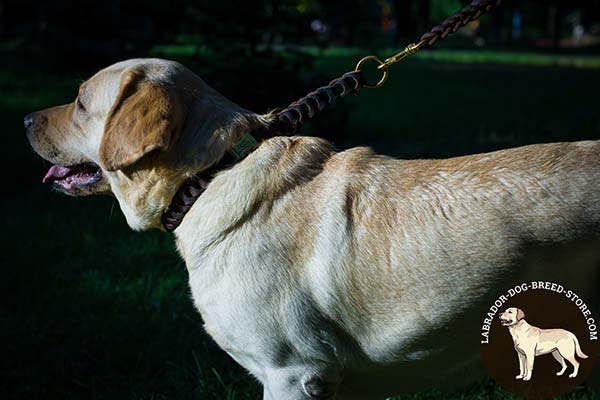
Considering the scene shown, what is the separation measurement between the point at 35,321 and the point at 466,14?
321 cm

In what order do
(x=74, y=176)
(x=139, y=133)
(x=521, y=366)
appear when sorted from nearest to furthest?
(x=139, y=133)
(x=521, y=366)
(x=74, y=176)

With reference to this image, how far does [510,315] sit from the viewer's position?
2934mm

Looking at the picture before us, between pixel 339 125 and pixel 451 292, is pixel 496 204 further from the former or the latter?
pixel 339 125

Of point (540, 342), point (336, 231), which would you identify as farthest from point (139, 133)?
point (540, 342)

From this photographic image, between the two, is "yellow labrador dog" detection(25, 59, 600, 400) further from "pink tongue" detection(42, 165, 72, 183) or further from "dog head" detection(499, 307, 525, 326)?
"pink tongue" detection(42, 165, 72, 183)

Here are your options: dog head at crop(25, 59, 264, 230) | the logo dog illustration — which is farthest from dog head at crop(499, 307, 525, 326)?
dog head at crop(25, 59, 264, 230)

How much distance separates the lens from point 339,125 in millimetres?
9234

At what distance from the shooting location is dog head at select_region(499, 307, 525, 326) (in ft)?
9.61

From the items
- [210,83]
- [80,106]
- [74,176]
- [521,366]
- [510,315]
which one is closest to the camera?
[510,315]

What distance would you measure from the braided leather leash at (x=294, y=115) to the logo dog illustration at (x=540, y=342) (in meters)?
1.24

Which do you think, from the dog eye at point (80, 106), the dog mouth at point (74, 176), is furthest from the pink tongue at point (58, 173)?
the dog eye at point (80, 106)

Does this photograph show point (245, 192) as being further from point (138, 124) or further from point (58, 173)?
point (58, 173)

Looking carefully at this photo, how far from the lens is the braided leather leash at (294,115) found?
315 centimetres

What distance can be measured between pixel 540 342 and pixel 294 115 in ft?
4.71
